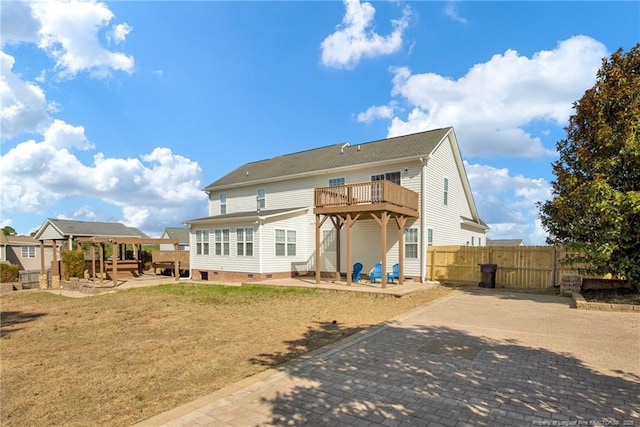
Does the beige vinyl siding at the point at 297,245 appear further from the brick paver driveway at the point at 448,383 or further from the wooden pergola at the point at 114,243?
the brick paver driveway at the point at 448,383

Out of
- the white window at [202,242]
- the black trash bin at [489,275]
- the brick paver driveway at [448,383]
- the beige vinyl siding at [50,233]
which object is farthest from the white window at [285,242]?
the beige vinyl siding at [50,233]

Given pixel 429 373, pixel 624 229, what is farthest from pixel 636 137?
pixel 429 373

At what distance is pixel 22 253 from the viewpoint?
3431 cm

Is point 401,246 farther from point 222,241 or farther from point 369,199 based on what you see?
point 222,241

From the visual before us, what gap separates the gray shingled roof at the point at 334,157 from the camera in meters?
17.9

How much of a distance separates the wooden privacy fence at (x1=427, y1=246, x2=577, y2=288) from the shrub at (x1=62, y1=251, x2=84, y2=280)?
21.7m

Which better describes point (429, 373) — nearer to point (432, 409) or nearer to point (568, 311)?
point (432, 409)

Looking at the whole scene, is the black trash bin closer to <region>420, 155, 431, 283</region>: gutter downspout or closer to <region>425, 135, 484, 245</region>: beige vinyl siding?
<region>420, 155, 431, 283</region>: gutter downspout

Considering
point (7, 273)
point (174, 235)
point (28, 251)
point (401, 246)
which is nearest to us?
point (401, 246)

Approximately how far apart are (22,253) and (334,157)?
110 feet

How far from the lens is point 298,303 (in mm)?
11750

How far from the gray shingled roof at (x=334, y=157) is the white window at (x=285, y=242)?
12.3ft

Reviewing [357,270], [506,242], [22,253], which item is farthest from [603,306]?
[22,253]

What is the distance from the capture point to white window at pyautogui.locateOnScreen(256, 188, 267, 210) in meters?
22.7
